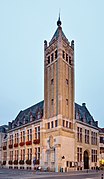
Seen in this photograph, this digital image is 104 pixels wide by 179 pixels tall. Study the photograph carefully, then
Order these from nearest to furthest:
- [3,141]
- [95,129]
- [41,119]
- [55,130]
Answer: [55,130]
[41,119]
[95,129]
[3,141]

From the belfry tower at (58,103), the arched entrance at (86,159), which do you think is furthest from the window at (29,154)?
the arched entrance at (86,159)

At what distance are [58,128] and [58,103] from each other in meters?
5.33

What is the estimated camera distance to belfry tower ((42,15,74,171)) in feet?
205

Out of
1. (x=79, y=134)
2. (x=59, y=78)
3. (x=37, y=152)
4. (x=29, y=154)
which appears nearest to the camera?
(x=59, y=78)

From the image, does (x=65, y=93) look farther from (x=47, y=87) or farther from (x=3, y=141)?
(x=3, y=141)

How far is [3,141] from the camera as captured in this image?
9656 centimetres

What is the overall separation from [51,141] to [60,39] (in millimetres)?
22270

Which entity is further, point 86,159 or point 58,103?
point 86,159

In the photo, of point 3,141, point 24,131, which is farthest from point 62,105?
point 3,141

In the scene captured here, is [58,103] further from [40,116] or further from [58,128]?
[40,116]

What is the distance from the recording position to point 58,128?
6219cm

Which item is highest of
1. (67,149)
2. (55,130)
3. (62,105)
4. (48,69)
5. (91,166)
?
(48,69)

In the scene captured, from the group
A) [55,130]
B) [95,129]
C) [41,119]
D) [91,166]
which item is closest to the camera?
[55,130]

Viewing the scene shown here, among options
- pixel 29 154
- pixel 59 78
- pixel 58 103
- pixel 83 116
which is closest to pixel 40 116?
pixel 58 103
